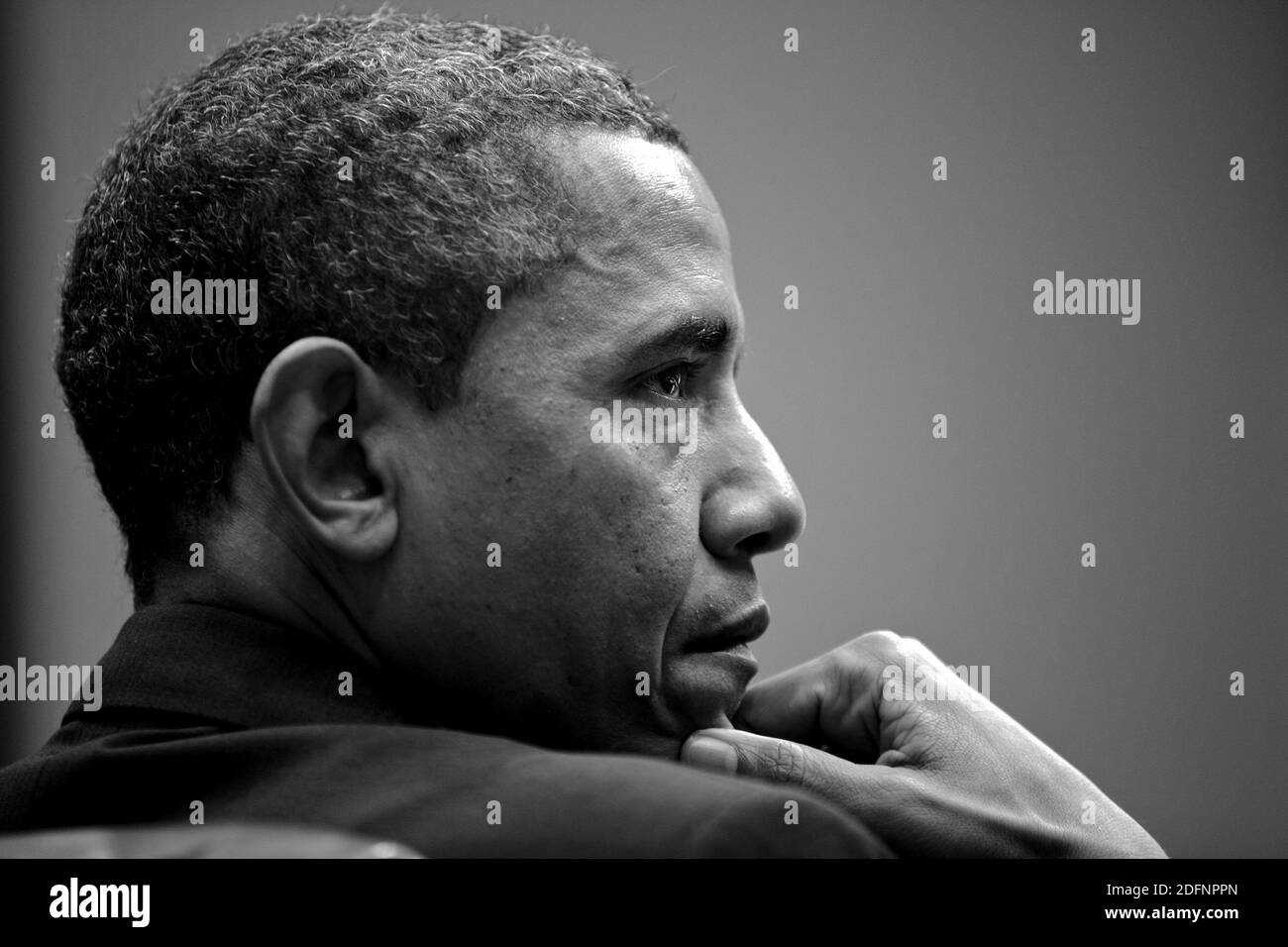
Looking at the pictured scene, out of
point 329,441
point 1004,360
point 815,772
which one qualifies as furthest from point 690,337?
point 1004,360

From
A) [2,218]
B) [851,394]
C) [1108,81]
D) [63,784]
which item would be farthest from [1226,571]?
[2,218]

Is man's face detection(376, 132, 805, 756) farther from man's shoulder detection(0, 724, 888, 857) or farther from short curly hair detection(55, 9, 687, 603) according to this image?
man's shoulder detection(0, 724, 888, 857)

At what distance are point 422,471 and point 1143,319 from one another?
2.67m

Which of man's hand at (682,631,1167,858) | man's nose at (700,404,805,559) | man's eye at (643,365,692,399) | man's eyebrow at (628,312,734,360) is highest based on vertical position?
man's eyebrow at (628,312,734,360)

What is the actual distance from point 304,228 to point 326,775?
0.63 m

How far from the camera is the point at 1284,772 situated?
3.42m

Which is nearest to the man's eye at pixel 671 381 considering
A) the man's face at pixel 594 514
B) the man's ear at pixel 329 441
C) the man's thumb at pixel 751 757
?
the man's face at pixel 594 514

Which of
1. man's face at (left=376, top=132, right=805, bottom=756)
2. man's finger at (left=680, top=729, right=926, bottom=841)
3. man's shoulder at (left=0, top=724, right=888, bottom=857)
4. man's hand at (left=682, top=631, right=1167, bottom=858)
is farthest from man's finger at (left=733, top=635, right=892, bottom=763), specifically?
man's shoulder at (left=0, top=724, right=888, bottom=857)

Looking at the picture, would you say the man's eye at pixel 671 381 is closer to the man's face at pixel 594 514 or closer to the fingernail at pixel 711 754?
the man's face at pixel 594 514

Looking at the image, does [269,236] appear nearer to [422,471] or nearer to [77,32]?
[422,471]

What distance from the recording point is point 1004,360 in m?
3.42

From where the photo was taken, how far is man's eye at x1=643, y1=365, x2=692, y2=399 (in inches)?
56.0

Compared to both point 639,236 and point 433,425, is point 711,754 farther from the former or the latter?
point 639,236

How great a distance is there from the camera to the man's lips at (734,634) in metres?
1.42
